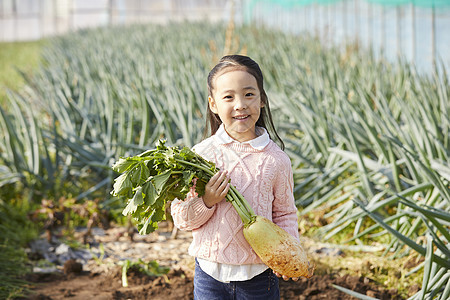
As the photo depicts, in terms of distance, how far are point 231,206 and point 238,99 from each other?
28cm

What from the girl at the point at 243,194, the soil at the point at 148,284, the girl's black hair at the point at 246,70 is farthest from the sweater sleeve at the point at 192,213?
the soil at the point at 148,284

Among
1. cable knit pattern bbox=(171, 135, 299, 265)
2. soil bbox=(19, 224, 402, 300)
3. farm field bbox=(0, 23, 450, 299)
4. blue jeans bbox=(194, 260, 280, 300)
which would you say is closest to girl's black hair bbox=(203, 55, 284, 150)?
cable knit pattern bbox=(171, 135, 299, 265)

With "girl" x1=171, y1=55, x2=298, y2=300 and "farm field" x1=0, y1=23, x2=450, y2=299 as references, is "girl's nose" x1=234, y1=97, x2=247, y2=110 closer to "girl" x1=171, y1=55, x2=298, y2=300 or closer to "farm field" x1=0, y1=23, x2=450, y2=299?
"girl" x1=171, y1=55, x2=298, y2=300

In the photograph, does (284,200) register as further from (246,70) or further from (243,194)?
(246,70)

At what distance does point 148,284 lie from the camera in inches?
96.1

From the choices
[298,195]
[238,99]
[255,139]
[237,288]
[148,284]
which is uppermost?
[238,99]

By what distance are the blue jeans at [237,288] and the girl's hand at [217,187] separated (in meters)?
0.24

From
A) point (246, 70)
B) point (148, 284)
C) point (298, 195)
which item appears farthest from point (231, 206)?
point (298, 195)

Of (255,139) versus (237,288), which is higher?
(255,139)

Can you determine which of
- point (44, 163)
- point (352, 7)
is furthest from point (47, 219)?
point (352, 7)

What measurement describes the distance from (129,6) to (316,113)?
85.2 ft

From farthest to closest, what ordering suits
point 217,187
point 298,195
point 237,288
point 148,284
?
point 298,195 → point 148,284 → point 237,288 → point 217,187

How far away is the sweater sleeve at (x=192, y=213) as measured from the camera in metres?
1.49

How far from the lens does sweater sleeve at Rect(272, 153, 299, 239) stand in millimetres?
1544
